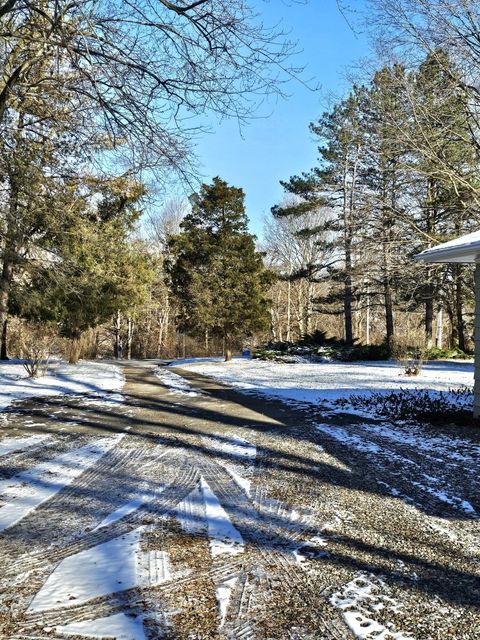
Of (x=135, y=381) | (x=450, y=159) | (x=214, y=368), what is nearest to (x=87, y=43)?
(x=135, y=381)

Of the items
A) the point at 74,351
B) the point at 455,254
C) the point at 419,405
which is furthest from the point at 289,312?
the point at 455,254

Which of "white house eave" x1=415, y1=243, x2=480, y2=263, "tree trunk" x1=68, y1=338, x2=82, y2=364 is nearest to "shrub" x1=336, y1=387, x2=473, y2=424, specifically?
"white house eave" x1=415, y1=243, x2=480, y2=263

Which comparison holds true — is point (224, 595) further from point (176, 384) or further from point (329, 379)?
point (329, 379)

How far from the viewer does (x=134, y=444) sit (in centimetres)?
512

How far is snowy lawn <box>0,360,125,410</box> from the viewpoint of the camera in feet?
27.9

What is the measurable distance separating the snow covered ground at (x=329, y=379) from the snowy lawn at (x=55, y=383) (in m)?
2.93

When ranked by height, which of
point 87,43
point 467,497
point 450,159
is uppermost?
point 450,159

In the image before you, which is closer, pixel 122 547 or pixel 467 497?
pixel 122 547

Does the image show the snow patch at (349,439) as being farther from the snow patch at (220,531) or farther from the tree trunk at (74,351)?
the tree trunk at (74,351)

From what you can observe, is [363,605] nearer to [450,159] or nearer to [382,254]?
[450,159]

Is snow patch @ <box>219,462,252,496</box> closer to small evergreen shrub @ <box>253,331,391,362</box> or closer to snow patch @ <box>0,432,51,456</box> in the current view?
snow patch @ <box>0,432,51,456</box>

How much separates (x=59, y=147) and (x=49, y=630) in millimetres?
6560

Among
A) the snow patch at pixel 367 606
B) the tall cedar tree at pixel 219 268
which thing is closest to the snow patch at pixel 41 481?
the snow patch at pixel 367 606

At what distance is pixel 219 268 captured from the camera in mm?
17625
